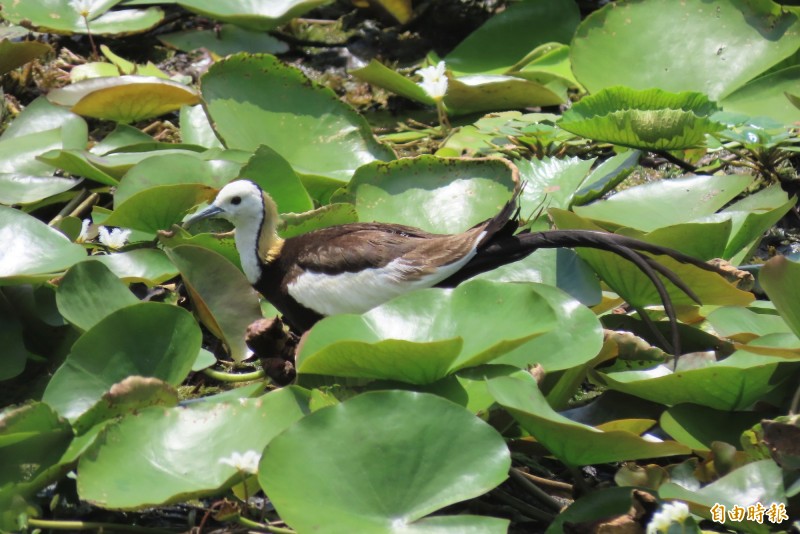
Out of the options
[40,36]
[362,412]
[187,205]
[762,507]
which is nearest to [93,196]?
[187,205]

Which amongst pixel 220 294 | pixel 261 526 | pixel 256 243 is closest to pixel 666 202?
pixel 256 243

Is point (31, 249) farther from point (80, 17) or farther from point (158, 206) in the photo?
point (80, 17)

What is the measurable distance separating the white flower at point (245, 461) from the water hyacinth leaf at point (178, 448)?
0.04ft

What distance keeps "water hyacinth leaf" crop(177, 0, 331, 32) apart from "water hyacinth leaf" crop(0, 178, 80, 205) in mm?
914

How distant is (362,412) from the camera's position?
79.4 inches

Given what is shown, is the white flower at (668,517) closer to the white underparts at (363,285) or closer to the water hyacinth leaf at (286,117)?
the white underparts at (363,285)

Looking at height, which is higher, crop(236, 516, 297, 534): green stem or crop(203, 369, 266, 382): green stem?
crop(236, 516, 297, 534): green stem

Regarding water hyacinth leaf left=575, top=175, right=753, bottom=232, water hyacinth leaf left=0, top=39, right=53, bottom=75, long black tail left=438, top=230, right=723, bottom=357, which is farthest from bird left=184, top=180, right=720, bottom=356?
water hyacinth leaf left=0, top=39, right=53, bottom=75

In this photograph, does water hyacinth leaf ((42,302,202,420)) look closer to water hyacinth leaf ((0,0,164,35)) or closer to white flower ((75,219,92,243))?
white flower ((75,219,92,243))

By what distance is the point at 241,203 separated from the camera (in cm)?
280

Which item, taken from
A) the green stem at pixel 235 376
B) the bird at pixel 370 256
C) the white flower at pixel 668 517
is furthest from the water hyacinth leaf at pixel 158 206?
the white flower at pixel 668 517

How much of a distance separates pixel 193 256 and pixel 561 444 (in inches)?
39.4

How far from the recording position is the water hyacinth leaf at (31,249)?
2531 mm

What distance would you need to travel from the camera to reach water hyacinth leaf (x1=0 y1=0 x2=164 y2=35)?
3.97m
